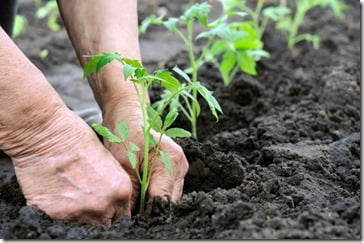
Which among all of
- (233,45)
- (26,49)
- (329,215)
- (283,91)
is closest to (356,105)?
(283,91)

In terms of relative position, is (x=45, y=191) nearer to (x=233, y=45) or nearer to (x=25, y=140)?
(x=25, y=140)

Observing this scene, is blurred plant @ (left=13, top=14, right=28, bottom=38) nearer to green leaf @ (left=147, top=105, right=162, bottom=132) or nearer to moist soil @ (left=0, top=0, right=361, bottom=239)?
moist soil @ (left=0, top=0, right=361, bottom=239)

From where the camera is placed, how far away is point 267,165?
232 cm

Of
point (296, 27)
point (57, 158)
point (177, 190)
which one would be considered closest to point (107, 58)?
point (57, 158)

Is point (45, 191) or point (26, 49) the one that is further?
point (26, 49)

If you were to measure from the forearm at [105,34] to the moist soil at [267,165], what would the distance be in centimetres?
30

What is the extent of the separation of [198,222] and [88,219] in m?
0.32

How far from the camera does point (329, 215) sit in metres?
1.75

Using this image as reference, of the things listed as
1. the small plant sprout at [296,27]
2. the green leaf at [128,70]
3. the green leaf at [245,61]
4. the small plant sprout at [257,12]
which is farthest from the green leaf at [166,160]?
the small plant sprout at [296,27]

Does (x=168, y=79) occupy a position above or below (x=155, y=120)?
above

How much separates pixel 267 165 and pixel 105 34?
734 millimetres

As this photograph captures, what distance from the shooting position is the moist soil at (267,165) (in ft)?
5.65

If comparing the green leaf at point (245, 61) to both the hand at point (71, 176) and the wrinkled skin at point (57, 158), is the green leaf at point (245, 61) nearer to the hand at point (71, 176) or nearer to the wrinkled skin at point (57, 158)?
the wrinkled skin at point (57, 158)

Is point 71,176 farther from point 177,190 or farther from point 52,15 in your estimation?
point 52,15
